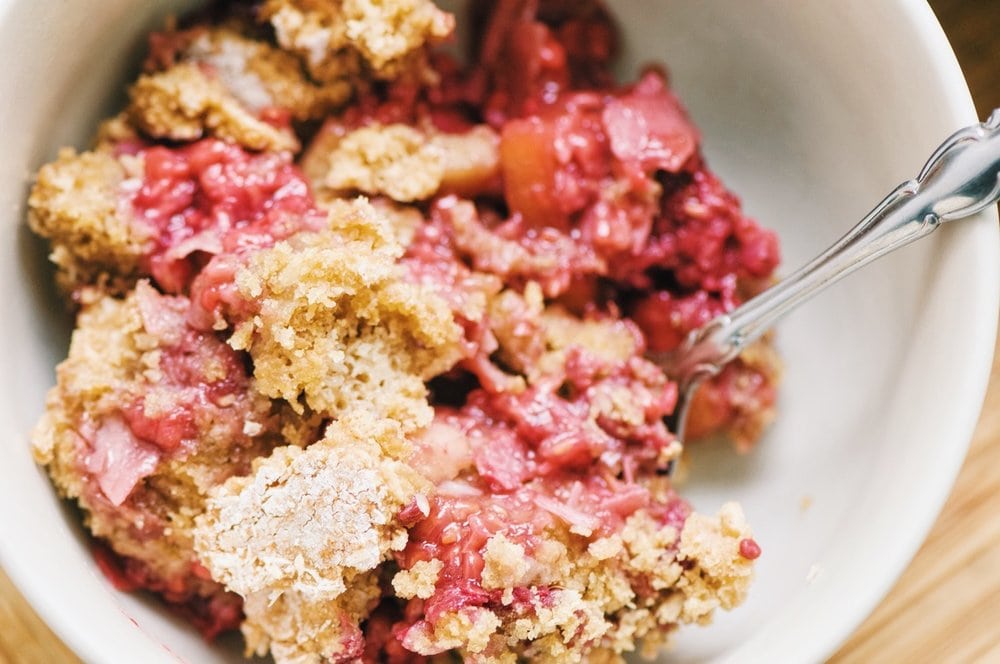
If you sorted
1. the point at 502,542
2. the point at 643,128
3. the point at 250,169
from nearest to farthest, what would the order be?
the point at 502,542
the point at 250,169
the point at 643,128

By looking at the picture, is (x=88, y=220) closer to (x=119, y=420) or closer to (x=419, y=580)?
(x=119, y=420)

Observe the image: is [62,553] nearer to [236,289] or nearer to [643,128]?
[236,289]

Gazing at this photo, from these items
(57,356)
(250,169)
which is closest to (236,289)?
(250,169)

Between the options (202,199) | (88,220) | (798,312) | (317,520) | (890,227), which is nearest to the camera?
(317,520)

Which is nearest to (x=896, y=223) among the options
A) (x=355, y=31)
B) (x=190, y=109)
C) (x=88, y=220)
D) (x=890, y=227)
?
(x=890, y=227)

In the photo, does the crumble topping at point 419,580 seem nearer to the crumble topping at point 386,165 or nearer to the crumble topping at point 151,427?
the crumble topping at point 151,427

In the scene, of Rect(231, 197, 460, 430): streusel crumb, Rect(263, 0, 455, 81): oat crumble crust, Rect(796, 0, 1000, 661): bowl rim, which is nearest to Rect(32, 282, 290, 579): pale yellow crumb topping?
Rect(231, 197, 460, 430): streusel crumb
